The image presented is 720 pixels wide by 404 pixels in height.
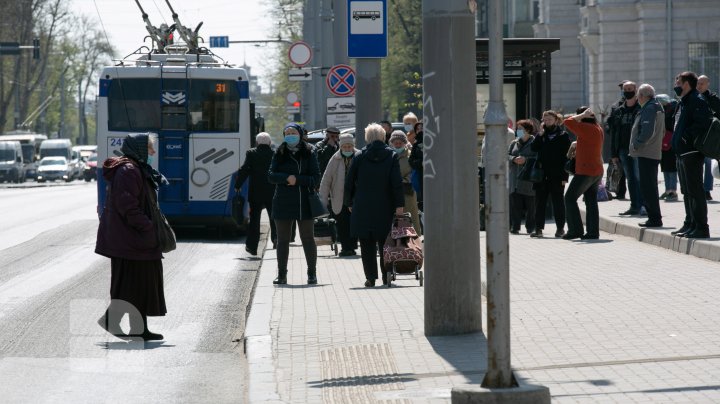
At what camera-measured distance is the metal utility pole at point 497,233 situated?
23.2 ft

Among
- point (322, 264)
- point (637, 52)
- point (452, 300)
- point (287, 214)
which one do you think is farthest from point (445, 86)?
point (637, 52)

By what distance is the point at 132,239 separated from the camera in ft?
35.4

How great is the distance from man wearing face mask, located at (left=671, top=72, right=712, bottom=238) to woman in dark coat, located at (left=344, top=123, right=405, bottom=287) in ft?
10.7

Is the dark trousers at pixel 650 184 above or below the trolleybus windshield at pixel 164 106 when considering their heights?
below

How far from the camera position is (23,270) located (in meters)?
17.4

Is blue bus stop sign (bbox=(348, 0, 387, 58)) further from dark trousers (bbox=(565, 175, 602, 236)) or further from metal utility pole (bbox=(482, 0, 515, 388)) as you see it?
metal utility pole (bbox=(482, 0, 515, 388))

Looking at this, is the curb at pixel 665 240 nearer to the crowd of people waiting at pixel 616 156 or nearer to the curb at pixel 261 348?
the crowd of people waiting at pixel 616 156

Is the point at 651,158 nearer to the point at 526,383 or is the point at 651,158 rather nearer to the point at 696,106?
the point at 696,106

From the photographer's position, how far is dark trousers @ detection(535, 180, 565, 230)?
61.5 ft

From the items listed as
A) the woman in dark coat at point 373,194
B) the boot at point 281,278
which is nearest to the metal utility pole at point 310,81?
the boot at point 281,278

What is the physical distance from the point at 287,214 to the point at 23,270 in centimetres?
445

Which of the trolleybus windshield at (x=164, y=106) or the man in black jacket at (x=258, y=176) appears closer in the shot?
the man in black jacket at (x=258, y=176)

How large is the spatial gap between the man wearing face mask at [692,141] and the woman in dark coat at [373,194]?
327 cm

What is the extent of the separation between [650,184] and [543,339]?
8372mm
